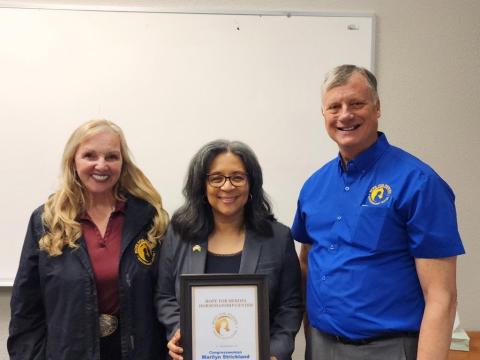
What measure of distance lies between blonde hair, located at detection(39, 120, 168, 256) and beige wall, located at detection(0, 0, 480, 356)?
3.91ft

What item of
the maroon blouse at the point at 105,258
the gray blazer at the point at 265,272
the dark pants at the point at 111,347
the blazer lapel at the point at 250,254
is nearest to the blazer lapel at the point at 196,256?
the gray blazer at the point at 265,272

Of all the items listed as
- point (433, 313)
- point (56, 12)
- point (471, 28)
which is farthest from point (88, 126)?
point (471, 28)

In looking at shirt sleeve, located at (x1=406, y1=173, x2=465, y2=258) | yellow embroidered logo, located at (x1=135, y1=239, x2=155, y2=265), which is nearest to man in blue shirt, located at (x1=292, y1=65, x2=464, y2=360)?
shirt sleeve, located at (x1=406, y1=173, x2=465, y2=258)

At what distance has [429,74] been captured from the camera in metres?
2.68

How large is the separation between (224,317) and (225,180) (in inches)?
20.8

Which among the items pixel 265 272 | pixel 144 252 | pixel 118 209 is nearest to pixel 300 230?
pixel 265 272

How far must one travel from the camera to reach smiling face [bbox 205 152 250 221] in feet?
5.68

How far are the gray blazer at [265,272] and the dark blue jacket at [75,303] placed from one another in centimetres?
9

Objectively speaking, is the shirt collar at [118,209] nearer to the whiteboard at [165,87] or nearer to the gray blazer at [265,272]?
the gray blazer at [265,272]

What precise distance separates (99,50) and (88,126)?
953 millimetres

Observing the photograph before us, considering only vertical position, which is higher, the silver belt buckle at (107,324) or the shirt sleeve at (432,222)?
the shirt sleeve at (432,222)

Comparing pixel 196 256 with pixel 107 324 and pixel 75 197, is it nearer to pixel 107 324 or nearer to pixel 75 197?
pixel 107 324

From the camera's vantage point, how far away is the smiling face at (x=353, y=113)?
1.54m

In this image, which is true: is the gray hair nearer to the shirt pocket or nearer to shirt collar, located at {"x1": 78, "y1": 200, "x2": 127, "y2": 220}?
the shirt pocket
